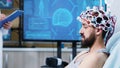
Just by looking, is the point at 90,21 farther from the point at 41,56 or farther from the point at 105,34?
the point at 41,56

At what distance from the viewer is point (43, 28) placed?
263 centimetres

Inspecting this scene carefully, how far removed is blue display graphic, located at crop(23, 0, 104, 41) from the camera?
2.62 m

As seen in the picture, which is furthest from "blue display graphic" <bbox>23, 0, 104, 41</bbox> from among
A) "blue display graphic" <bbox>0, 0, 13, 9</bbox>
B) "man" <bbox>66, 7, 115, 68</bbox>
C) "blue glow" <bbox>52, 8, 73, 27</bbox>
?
"man" <bbox>66, 7, 115, 68</bbox>

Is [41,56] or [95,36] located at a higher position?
[95,36]

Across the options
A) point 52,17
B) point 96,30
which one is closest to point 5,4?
point 52,17

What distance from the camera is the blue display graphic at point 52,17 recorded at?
2.62m

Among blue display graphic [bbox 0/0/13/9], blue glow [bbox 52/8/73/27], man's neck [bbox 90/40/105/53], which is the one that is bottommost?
man's neck [bbox 90/40/105/53]

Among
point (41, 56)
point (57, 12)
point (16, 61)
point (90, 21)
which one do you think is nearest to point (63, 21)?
point (57, 12)

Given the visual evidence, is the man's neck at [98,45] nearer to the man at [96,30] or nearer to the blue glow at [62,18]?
the man at [96,30]

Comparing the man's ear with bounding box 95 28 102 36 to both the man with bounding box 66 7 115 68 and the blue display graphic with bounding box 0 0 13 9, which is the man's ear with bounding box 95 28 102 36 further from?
the blue display graphic with bounding box 0 0 13 9

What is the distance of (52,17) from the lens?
104 inches

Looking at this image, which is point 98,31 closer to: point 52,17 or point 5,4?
point 52,17

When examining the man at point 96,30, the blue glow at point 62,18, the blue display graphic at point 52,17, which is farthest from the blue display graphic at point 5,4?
the man at point 96,30

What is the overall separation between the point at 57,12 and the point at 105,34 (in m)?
1.00
